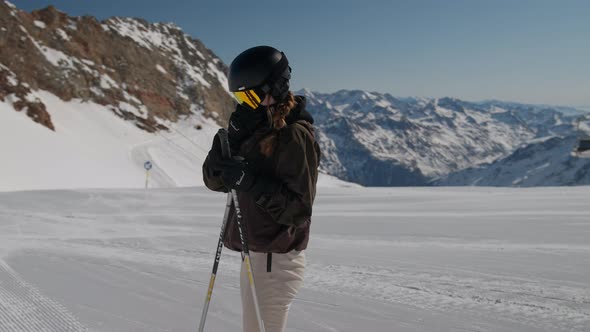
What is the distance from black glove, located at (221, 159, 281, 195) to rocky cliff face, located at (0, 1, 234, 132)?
131ft

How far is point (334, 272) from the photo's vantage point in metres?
6.80

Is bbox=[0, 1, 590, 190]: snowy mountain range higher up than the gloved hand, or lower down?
higher up

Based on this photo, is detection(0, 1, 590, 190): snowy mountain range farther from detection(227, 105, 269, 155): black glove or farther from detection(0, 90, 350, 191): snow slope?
detection(227, 105, 269, 155): black glove

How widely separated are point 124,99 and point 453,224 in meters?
47.8

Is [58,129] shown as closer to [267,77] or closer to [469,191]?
[469,191]

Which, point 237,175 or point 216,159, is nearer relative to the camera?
point 237,175

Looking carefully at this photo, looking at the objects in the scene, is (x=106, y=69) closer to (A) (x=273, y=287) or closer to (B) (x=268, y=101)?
(B) (x=268, y=101)

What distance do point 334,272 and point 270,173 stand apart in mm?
4606

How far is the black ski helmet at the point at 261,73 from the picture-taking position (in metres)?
2.62

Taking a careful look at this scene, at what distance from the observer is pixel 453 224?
11547mm

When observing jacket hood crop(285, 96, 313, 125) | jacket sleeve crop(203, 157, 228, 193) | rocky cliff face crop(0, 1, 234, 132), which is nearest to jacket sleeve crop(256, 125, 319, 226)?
jacket hood crop(285, 96, 313, 125)

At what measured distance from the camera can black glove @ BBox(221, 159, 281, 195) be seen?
96.1 inches

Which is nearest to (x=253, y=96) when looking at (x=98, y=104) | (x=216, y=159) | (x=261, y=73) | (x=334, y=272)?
(x=261, y=73)

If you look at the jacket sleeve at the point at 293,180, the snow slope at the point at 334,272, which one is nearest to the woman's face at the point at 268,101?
the jacket sleeve at the point at 293,180
